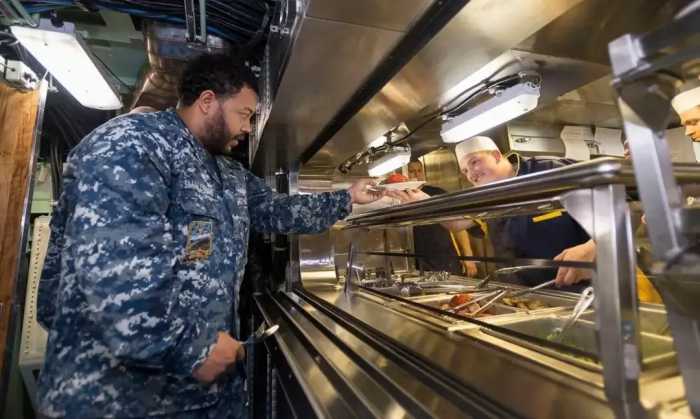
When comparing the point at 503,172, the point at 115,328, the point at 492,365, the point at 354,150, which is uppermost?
the point at 354,150

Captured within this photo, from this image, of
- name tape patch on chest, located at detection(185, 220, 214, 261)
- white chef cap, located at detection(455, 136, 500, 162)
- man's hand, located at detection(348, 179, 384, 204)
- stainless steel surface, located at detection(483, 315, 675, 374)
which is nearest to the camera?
stainless steel surface, located at detection(483, 315, 675, 374)

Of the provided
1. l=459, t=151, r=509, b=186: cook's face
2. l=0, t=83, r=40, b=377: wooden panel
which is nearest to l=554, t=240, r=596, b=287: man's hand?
l=459, t=151, r=509, b=186: cook's face

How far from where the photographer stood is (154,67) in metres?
1.85

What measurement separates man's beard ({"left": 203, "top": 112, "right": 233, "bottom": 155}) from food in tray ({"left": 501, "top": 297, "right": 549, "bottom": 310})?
1426 mm

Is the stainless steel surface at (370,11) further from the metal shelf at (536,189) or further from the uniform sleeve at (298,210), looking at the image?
the uniform sleeve at (298,210)

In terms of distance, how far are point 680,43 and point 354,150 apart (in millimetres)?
1918

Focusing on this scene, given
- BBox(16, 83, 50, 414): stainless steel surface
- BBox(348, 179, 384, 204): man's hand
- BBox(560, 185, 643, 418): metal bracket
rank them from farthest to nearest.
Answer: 1. BBox(16, 83, 50, 414): stainless steel surface
2. BBox(348, 179, 384, 204): man's hand
3. BBox(560, 185, 643, 418): metal bracket

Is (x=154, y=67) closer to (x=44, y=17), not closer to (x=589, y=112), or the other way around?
(x=44, y=17)

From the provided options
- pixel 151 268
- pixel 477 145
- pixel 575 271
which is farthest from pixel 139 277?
pixel 477 145

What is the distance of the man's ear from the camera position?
1.32 m

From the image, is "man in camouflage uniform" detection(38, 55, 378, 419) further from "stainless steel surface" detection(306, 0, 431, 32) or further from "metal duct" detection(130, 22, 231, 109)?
"stainless steel surface" detection(306, 0, 431, 32)

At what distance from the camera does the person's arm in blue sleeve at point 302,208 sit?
1.72m

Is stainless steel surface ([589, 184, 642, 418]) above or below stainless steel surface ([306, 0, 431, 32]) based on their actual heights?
below

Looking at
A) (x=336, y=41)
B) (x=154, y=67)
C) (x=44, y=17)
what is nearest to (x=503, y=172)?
(x=336, y=41)
